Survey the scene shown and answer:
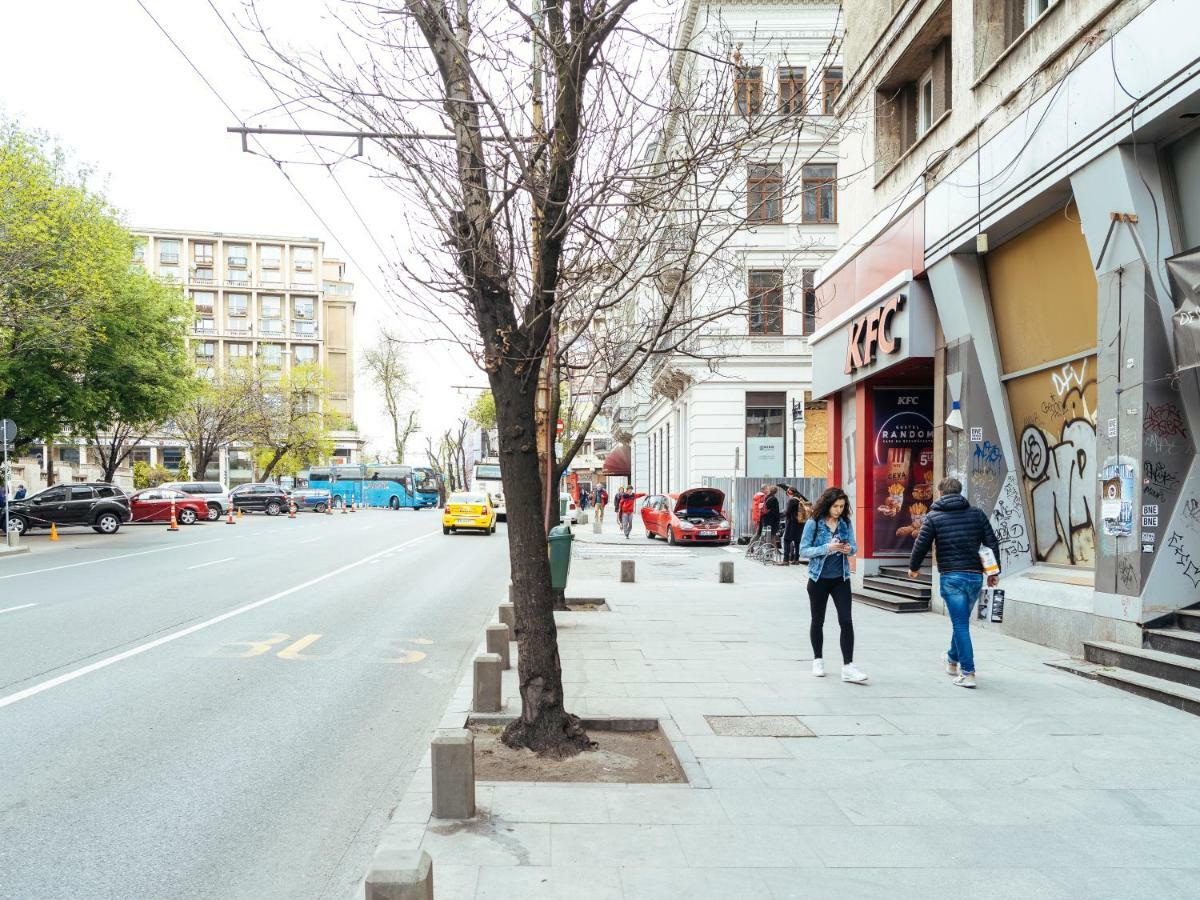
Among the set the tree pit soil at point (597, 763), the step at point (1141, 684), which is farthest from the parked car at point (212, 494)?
the step at point (1141, 684)

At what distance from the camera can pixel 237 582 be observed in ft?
54.6

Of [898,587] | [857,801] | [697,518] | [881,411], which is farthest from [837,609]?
[697,518]

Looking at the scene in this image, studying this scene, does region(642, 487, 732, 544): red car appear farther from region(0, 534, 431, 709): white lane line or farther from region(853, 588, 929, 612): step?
region(0, 534, 431, 709): white lane line

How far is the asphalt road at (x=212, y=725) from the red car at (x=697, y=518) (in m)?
12.5

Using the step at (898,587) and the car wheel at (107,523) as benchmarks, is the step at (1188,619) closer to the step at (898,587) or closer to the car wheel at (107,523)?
the step at (898,587)

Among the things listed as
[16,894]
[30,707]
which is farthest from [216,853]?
[30,707]

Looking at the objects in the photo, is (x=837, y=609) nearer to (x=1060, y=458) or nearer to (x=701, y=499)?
(x=1060, y=458)

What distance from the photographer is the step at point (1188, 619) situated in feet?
26.8

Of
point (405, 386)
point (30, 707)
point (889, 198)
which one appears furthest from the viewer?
point (405, 386)

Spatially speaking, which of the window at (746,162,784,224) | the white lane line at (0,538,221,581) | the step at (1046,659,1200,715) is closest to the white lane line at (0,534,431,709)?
the white lane line at (0,538,221,581)

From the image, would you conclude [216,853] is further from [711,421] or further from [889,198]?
[711,421]

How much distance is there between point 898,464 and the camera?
16062 mm

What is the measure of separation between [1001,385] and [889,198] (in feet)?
15.0

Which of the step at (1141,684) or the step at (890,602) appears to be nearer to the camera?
the step at (1141,684)
